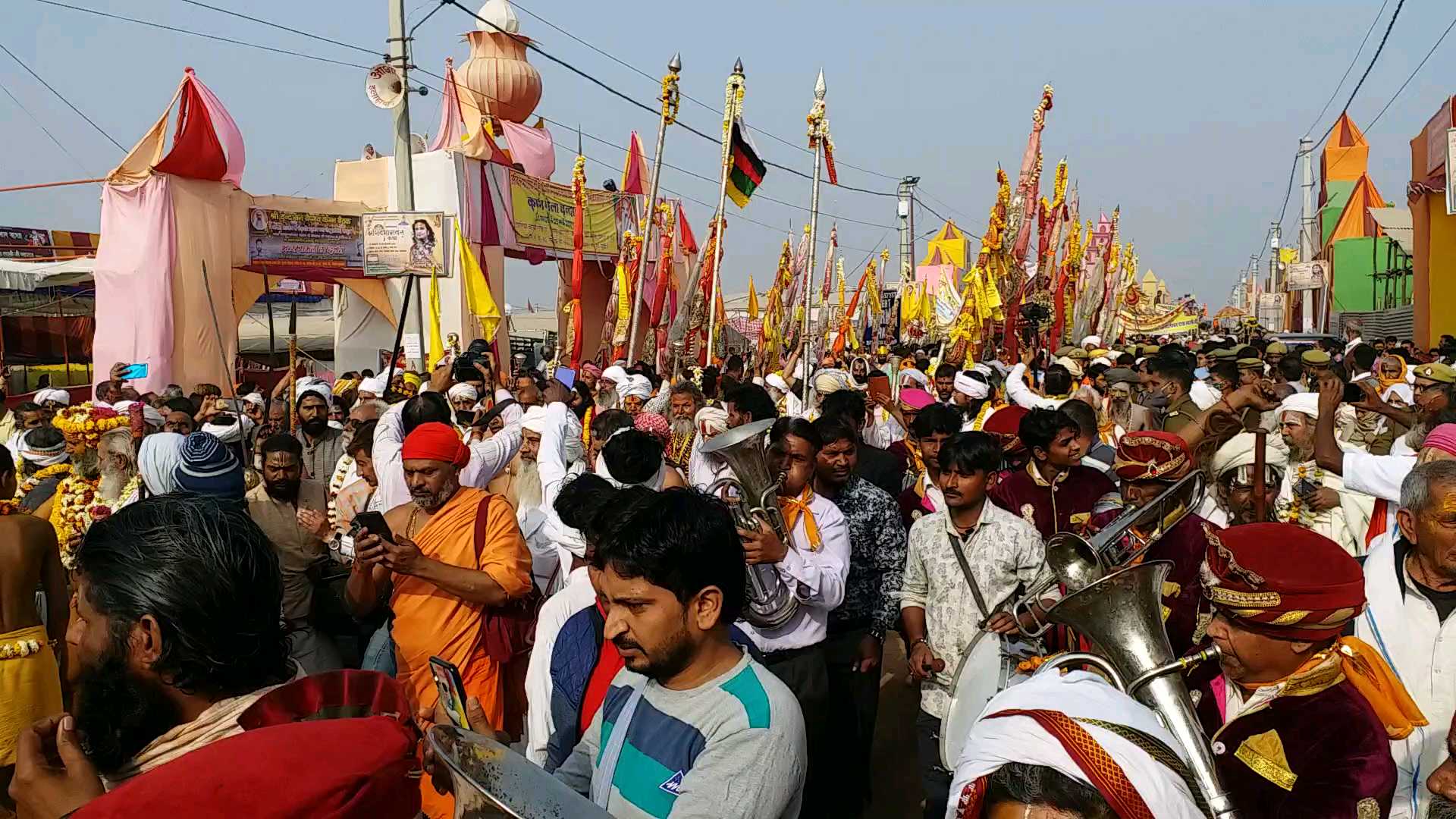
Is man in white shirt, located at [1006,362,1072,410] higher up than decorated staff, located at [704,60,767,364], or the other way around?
decorated staff, located at [704,60,767,364]

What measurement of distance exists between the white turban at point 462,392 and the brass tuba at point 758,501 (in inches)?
207

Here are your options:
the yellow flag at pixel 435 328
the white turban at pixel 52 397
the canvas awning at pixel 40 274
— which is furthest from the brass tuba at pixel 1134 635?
the canvas awning at pixel 40 274

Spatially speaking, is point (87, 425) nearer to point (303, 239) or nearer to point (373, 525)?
point (373, 525)

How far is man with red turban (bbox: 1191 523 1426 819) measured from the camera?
6.74 feet

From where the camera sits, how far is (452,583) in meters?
3.56

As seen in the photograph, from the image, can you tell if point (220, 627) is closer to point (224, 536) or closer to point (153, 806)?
point (224, 536)

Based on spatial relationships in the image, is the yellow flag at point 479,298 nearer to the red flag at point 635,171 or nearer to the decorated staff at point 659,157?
the decorated staff at point 659,157

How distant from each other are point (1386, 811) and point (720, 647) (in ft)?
4.39

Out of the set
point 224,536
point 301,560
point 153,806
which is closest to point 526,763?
point 153,806

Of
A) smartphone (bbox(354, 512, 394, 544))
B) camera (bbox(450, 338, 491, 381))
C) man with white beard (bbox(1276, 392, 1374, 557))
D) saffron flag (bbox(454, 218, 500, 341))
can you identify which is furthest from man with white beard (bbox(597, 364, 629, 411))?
smartphone (bbox(354, 512, 394, 544))

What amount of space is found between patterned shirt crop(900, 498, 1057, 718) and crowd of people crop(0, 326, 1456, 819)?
0.02 meters

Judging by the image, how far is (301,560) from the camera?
427 centimetres

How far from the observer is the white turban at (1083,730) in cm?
148

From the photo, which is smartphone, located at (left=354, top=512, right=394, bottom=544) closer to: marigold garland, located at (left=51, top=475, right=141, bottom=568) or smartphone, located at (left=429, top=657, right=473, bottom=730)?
smartphone, located at (left=429, top=657, right=473, bottom=730)
